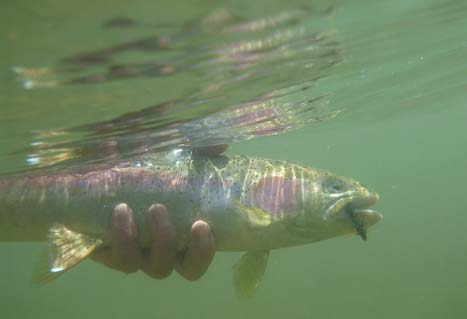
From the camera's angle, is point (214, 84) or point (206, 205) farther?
point (214, 84)

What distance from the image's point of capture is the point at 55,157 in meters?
10.1

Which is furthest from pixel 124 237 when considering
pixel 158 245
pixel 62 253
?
pixel 62 253

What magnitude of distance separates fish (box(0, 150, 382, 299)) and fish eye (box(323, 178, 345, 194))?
13 millimetres

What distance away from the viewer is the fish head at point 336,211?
5305 millimetres

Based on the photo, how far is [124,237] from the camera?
18.4 feet

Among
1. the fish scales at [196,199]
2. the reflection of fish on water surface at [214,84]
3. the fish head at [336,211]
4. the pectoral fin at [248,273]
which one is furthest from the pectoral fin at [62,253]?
the fish head at [336,211]

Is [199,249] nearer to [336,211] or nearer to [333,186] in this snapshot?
[336,211]

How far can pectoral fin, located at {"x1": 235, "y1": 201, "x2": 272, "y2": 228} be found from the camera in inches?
213

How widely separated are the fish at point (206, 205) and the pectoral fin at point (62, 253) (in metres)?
0.01

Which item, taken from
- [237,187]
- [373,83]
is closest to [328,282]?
[373,83]

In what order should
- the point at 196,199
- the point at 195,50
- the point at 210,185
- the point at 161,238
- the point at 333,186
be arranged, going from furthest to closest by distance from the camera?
1. the point at 210,185
2. the point at 196,199
3. the point at 333,186
4. the point at 161,238
5. the point at 195,50

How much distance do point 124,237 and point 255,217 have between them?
1.76 meters

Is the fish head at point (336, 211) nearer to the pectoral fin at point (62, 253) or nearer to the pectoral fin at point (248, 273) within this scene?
the pectoral fin at point (248, 273)

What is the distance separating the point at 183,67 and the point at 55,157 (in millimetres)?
5595
